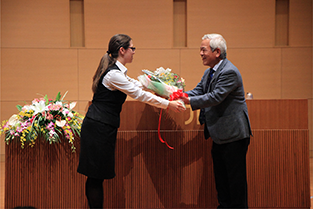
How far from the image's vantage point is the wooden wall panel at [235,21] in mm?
4801

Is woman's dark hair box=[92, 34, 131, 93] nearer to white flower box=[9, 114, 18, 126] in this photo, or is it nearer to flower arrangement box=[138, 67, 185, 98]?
flower arrangement box=[138, 67, 185, 98]

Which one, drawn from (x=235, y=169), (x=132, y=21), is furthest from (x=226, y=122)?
(x=132, y=21)

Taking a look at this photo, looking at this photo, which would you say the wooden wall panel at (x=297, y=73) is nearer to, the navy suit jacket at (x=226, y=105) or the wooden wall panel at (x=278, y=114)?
the wooden wall panel at (x=278, y=114)

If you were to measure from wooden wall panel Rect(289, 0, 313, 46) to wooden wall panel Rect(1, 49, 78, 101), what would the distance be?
3888mm

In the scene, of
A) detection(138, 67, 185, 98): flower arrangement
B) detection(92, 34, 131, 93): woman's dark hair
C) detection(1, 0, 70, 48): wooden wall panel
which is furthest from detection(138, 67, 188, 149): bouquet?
detection(1, 0, 70, 48): wooden wall panel

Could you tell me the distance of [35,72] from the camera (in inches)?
187

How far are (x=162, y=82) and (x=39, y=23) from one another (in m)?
3.45

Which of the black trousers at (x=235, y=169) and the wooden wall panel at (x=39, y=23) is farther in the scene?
the wooden wall panel at (x=39, y=23)

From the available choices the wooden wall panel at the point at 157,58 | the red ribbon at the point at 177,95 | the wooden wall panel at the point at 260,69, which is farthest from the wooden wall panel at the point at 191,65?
the red ribbon at the point at 177,95

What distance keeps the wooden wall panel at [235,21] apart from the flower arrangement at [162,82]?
2.62 metres

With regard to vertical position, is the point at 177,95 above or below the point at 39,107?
above

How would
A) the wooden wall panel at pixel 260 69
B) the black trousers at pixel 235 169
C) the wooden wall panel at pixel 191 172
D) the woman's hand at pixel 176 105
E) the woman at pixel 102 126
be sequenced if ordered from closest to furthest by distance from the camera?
1. the woman at pixel 102 126
2. the black trousers at pixel 235 169
3. the woman's hand at pixel 176 105
4. the wooden wall panel at pixel 191 172
5. the wooden wall panel at pixel 260 69

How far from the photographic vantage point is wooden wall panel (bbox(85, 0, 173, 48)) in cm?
474

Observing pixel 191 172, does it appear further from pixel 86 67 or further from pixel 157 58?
pixel 86 67
